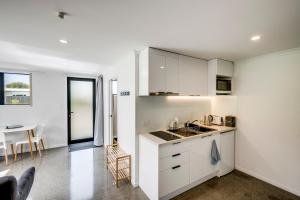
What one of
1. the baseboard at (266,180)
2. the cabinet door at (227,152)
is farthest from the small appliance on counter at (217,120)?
the baseboard at (266,180)

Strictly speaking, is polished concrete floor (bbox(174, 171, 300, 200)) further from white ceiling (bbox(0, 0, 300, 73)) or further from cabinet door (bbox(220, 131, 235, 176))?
white ceiling (bbox(0, 0, 300, 73))

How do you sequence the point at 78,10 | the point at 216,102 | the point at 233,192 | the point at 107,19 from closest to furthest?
the point at 78,10
the point at 107,19
the point at 233,192
the point at 216,102

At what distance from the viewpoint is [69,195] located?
218cm

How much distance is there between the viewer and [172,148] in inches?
81.3

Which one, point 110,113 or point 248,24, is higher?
point 248,24

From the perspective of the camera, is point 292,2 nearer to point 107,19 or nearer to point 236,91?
point 107,19

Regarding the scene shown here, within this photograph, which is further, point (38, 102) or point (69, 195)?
point (38, 102)

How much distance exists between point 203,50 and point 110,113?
9.63ft

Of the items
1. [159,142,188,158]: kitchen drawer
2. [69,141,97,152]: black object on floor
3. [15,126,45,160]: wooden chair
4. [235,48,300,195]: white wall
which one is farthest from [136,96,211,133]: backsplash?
[15,126,45,160]: wooden chair

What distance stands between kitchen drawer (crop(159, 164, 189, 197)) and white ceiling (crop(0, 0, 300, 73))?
1.96 metres

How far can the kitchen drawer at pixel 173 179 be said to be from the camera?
1.97 metres

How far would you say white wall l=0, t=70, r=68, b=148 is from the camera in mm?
3783

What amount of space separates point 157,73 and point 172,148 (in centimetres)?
123

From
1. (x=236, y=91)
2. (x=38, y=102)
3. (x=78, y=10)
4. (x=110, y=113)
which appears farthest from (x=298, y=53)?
(x=38, y=102)
